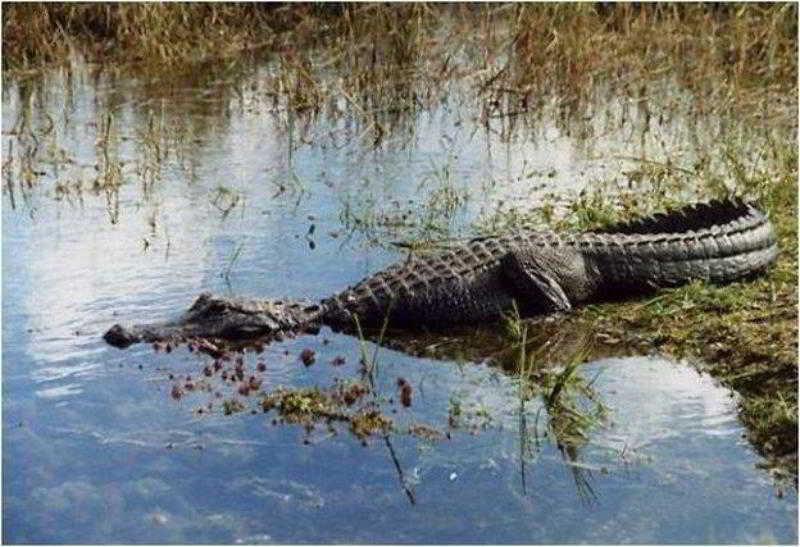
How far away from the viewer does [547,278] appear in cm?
679

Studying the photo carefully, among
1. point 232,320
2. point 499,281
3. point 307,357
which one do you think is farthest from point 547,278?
point 232,320

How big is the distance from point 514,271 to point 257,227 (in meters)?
2.16

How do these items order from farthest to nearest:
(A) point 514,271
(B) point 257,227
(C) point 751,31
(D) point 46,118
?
(C) point 751,31
(D) point 46,118
(B) point 257,227
(A) point 514,271

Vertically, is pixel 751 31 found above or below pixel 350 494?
above

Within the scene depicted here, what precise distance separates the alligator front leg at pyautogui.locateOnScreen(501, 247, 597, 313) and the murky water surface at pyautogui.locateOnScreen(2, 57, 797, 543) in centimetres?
81

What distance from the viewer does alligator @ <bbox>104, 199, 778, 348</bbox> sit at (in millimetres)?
6516

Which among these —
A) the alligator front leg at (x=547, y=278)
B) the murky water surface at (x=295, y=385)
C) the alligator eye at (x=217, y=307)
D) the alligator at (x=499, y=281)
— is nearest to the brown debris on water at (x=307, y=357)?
the murky water surface at (x=295, y=385)

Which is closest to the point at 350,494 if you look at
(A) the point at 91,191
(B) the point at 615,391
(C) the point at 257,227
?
(B) the point at 615,391

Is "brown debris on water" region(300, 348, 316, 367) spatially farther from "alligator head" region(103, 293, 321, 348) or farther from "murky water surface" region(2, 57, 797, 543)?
"alligator head" region(103, 293, 321, 348)

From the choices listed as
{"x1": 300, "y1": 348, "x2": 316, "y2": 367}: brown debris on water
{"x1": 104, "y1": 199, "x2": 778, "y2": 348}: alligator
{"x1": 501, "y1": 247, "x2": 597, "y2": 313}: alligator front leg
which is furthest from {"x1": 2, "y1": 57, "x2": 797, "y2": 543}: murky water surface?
{"x1": 501, "y1": 247, "x2": 597, "y2": 313}: alligator front leg

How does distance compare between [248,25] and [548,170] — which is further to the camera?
[248,25]

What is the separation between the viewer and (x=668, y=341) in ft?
20.4

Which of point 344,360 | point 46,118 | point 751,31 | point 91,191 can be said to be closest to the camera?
point 344,360

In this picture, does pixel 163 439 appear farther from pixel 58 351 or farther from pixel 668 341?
A: pixel 668 341
